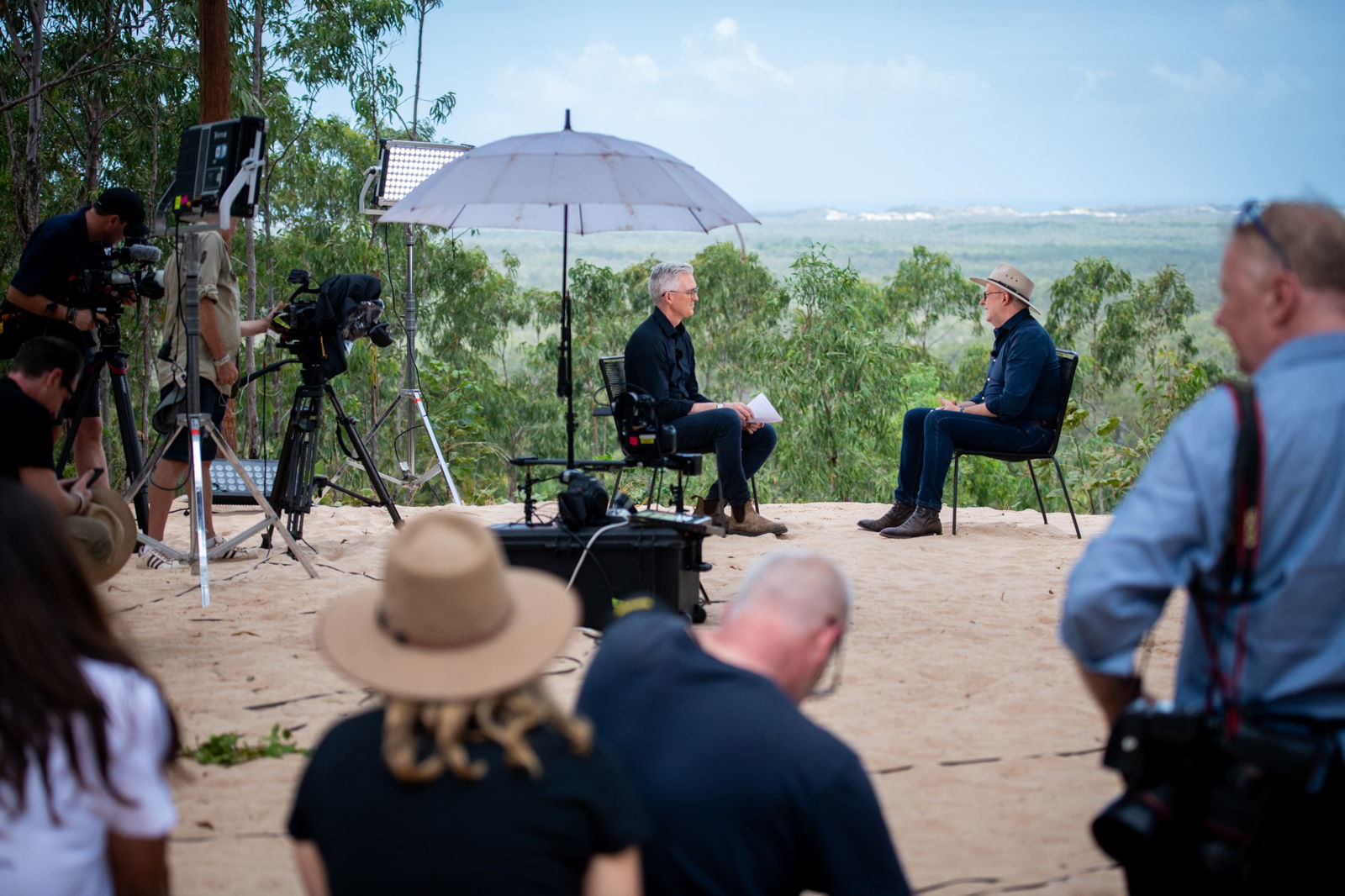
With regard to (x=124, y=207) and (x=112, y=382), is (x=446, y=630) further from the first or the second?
(x=112, y=382)

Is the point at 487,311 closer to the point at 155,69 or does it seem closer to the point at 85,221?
the point at 155,69

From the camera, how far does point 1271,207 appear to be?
1696 millimetres

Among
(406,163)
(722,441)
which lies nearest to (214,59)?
(406,163)

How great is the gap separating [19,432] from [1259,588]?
3.11 m

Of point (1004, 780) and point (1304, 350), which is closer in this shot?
point (1304, 350)

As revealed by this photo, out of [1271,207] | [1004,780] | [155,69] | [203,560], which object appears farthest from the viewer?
[155,69]

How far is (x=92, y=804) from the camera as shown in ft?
5.00

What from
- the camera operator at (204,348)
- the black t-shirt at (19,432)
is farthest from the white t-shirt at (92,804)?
the camera operator at (204,348)

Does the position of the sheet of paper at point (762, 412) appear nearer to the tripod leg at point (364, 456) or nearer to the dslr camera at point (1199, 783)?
the tripod leg at point (364, 456)

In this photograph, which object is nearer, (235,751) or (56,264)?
(235,751)

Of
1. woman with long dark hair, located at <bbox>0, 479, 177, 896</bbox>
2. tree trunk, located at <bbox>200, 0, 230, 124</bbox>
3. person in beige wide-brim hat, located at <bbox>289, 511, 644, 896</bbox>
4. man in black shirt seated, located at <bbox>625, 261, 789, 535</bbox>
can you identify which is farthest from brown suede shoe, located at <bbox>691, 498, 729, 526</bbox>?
person in beige wide-brim hat, located at <bbox>289, 511, 644, 896</bbox>

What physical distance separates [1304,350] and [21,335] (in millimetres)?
4835

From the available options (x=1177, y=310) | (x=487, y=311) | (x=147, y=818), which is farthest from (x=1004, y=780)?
(x=1177, y=310)

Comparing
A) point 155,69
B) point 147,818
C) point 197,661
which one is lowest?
point 197,661
